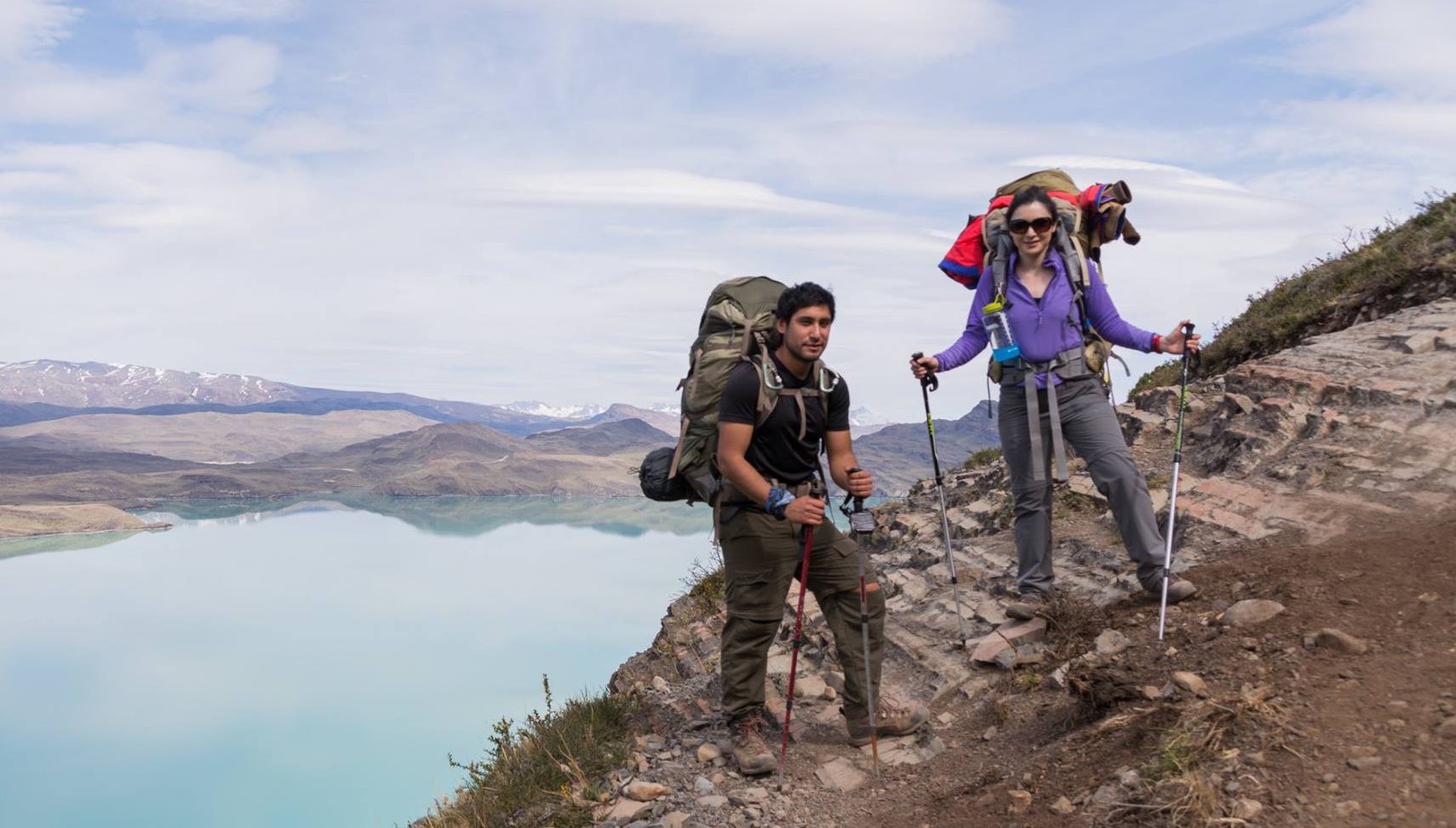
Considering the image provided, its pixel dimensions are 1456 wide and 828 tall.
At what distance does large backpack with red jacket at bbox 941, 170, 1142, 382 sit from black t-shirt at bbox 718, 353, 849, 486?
1662mm

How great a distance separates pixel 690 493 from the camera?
6531mm

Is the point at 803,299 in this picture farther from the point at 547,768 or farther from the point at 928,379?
the point at 547,768

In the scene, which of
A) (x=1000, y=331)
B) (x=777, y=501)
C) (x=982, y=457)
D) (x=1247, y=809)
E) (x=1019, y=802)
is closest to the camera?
(x=1247, y=809)

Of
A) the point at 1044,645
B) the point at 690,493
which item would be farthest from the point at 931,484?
the point at 690,493

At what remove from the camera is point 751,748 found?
6426 millimetres

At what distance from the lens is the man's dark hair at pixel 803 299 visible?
5668 mm

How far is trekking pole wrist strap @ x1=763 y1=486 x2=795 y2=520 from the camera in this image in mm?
5676

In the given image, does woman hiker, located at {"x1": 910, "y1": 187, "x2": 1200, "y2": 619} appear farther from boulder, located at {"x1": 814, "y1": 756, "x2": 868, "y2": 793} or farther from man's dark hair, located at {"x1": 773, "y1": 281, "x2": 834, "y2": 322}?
boulder, located at {"x1": 814, "y1": 756, "x2": 868, "y2": 793}

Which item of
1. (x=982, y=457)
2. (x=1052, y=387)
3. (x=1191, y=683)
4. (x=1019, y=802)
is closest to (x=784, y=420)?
(x=1052, y=387)

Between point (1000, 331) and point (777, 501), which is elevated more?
point (1000, 331)

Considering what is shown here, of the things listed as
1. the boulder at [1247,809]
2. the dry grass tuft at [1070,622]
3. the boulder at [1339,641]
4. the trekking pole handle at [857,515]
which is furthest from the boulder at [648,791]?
the boulder at [1339,641]

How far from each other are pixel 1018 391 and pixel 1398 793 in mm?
3507

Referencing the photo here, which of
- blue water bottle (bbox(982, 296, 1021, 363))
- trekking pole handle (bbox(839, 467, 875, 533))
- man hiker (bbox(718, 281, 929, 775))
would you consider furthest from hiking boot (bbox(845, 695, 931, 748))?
blue water bottle (bbox(982, 296, 1021, 363))

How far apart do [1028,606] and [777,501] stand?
290cm
